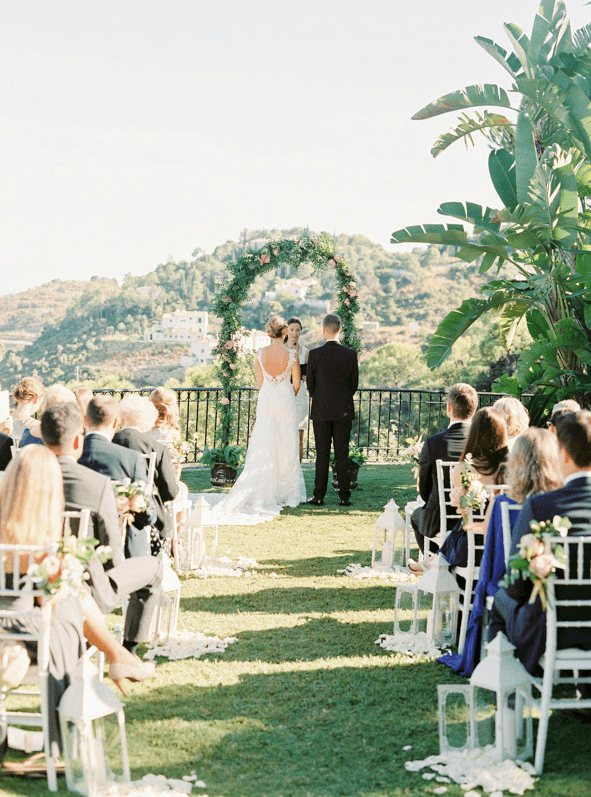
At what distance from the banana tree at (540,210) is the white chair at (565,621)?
5.10 metres

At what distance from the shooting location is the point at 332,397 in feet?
29.5

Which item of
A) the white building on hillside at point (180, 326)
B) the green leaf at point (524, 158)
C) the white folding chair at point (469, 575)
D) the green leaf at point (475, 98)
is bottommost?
the white folding chair at point (469, 575)

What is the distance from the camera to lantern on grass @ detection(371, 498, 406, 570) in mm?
6051

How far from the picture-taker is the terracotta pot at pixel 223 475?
33.7ft

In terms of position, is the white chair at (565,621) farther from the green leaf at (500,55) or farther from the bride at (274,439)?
the green leaf at (500,55)

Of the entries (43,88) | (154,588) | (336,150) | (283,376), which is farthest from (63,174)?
(154,588)

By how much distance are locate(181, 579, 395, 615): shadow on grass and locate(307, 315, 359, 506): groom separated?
3310 mm

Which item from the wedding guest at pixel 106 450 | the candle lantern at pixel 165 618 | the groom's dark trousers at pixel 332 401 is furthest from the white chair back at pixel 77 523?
the groom's dark trousers at pixel 332 401

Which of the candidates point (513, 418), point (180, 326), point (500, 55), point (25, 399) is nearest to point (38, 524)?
point (513, 418)

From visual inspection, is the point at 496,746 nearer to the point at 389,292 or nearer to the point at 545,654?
the point at 545,654

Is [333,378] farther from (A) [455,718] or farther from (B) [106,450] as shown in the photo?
(A) [455,718]

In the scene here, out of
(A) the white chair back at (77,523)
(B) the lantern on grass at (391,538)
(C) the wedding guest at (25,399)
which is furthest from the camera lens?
(C) the wedding guest at (25,399)

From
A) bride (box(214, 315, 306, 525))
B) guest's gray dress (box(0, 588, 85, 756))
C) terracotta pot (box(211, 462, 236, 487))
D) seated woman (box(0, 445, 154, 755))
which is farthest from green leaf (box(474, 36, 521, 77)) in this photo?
guest's gray dress (box(0, 588, 85, 756))

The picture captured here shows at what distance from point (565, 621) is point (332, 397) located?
598 cm
